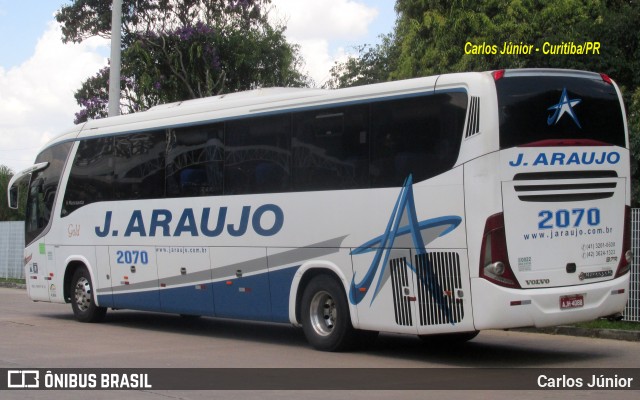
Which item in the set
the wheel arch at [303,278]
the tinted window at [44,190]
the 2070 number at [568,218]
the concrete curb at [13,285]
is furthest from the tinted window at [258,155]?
the concrete curb at [13,285]

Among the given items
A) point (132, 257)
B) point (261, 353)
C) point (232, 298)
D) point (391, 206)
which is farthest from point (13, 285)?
point (391, 206)

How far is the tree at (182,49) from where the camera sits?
3706 cm

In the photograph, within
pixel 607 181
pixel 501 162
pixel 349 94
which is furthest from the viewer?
pixel 349 94

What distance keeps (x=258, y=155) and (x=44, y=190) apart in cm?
669

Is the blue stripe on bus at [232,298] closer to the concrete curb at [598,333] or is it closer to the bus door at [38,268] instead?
the bus door at [38,268]

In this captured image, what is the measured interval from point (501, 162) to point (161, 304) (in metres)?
7.46

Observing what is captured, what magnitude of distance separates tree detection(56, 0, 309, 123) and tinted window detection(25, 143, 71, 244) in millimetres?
16768

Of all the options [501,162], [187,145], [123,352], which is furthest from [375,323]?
[187,145]

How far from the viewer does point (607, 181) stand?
480 inches

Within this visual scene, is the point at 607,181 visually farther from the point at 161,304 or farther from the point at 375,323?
the point at 161,304

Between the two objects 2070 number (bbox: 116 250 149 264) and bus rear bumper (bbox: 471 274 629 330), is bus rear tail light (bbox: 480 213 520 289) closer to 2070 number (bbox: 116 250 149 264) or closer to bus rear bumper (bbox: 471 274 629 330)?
bus rear bumper (bbox: 471 274 629 330)

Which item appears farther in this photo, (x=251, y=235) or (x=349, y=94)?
(x=251, y=235)

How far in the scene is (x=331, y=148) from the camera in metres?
13.2

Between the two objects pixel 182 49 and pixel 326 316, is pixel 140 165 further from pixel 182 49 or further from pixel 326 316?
pixel 182 49
